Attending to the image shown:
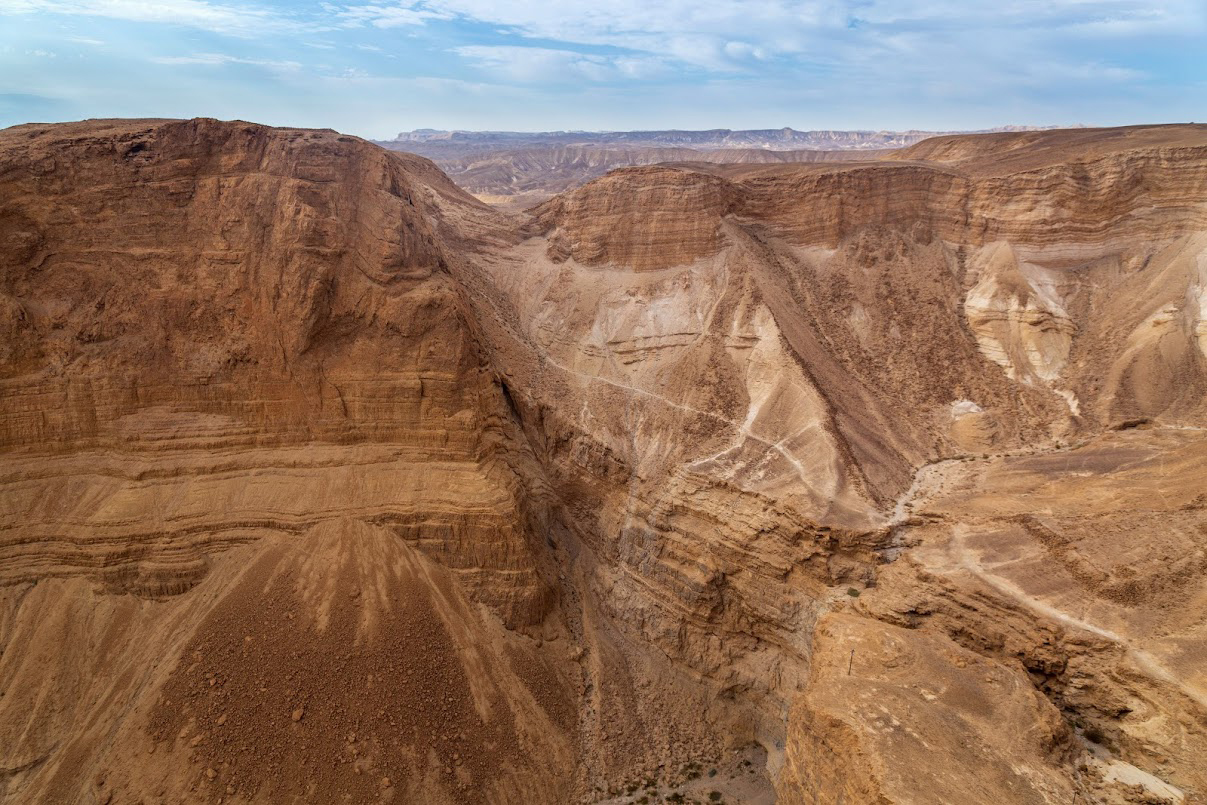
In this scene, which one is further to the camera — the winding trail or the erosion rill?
the erosion rill

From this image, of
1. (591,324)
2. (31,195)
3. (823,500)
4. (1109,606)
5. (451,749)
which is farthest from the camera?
(591,324)

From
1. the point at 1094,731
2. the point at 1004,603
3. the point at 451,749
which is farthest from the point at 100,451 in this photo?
the point at 1094,731

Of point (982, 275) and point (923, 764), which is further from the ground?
point (982, 275)

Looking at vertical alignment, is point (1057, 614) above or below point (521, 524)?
above

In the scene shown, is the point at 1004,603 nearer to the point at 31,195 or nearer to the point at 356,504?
the point at 356,504

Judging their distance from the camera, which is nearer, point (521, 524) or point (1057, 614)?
point (1057, 614)

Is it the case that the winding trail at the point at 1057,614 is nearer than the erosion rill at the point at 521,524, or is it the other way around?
the winding trail at the point at 1057,614

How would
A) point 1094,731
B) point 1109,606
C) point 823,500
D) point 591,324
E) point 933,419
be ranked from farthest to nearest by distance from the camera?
point 591,324 → point 933,419 → point 823,500 → point 1109,606 → point 1094,731

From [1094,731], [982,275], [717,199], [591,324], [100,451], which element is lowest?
[1094,731]
